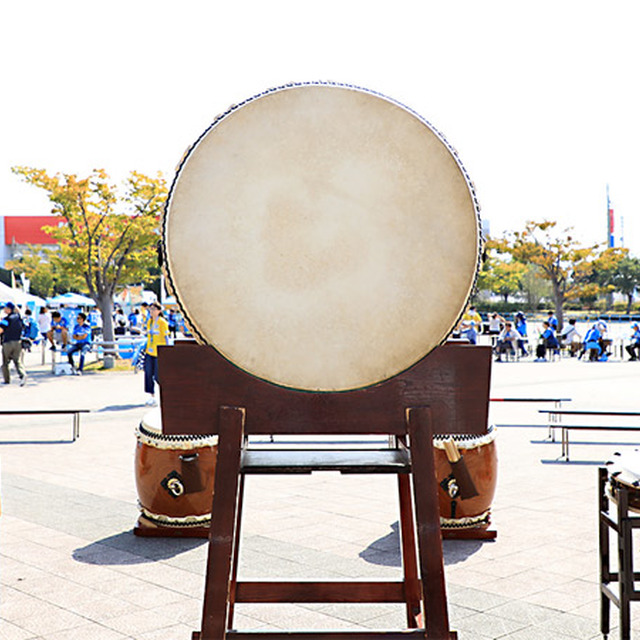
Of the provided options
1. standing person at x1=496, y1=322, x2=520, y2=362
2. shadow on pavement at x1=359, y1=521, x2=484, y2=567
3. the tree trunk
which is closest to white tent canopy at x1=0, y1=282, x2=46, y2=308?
the tree trunk

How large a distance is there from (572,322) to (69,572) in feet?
69.6

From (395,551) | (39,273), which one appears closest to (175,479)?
(395,551)

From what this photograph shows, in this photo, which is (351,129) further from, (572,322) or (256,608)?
(572,322)

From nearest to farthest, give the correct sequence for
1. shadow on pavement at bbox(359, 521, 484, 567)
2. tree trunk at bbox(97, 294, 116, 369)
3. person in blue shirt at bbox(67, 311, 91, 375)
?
shadow on pavement at bbox(359, 521, 484, 567) → person in blue shirt at bbox(67, 311, 91, 375) → tree trunk at bbox(97, 294, 116, 369)

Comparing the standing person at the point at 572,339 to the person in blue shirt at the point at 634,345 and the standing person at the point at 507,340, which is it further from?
the standing person at the point at 507,340

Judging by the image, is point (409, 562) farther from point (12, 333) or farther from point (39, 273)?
point (39, 273)

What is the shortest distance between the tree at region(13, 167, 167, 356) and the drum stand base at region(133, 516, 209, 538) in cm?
1620

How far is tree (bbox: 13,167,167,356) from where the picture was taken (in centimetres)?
2058

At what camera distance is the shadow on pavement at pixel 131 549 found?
4754 mm

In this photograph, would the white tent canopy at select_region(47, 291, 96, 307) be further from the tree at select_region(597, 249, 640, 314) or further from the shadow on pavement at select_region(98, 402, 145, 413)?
the tree at select_region(597, 249, 640, 314)

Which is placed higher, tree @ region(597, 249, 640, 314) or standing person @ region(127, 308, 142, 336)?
tree @ region(597, 249, 640, 314)

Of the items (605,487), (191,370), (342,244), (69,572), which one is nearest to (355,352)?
(342,244)

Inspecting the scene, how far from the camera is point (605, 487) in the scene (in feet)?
11.9

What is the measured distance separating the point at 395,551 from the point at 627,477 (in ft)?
6.14
